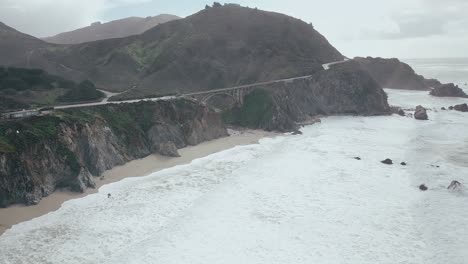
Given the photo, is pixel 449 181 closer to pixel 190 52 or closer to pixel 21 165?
pixel 21 165

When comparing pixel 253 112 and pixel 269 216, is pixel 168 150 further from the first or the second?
pixel 253 112

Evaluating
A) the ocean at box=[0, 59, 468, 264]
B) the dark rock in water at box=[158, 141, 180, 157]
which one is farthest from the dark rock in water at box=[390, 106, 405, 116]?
the dark rock in water at box=[158, 141, 180, 157]

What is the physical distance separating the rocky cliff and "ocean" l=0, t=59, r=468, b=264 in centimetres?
8591

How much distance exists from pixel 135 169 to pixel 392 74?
11094 cm

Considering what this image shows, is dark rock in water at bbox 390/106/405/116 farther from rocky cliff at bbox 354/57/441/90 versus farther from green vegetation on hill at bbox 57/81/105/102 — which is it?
green vegetation on hill at bbox 57/81/105/102

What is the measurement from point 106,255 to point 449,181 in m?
31.6

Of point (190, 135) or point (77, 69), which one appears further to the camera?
point (77, 69)

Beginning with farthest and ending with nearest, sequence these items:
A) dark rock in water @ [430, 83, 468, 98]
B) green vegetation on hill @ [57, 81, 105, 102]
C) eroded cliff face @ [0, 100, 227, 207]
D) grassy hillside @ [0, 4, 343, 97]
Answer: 1. dark rock in water @ [430, 83, 468, 98]
2. grassy hillside @ [0, 4, 343, 97]
3. green vegetation on hill @ [57, 81, 105, 102]
4. eroded cliff face @ [0, 100, 227, 207]

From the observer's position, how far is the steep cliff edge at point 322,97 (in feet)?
226

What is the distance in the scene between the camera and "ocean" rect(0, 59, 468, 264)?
24.4 meters

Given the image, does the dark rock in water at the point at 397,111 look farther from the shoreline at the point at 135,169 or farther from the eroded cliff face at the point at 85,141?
the eroded cliff face at the point at 85,141

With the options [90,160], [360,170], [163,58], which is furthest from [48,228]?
[163,58]

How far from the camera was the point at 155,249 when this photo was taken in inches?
977

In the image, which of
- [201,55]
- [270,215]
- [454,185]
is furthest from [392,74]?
[270,215]
